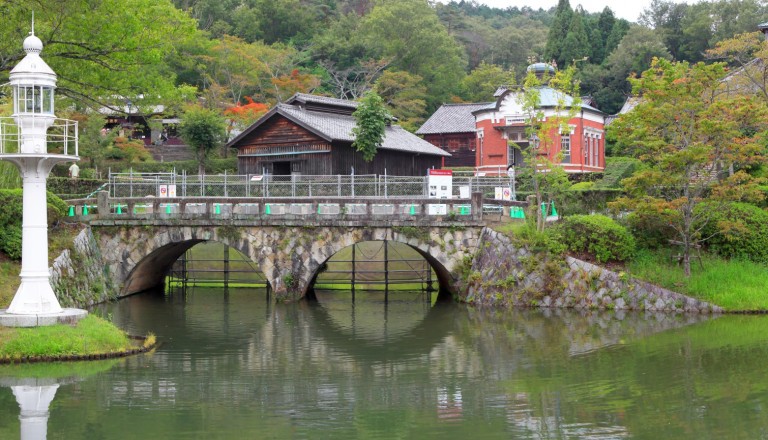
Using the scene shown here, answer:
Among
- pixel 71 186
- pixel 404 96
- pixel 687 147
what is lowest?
pixel 71 186

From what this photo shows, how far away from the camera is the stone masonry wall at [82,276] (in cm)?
2947

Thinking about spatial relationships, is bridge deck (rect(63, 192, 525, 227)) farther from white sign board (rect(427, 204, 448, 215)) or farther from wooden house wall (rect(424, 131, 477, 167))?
wooden house wall (rect(424, 131, 477, 167))

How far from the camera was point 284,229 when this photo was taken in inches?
1310

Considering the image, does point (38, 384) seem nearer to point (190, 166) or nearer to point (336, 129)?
point (336, 129)

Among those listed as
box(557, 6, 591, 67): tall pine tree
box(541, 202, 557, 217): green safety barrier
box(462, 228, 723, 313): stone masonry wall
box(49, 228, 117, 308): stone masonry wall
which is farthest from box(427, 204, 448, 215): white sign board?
box(557, 6, 591, 67): tall pine tree

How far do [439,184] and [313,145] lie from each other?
38.6 feet

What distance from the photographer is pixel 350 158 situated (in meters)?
44.5

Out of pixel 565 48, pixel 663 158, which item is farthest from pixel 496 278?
pixel 565 48

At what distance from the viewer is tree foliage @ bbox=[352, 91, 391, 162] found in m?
43.0

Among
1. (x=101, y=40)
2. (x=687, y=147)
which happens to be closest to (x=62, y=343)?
(x=101, y=40)

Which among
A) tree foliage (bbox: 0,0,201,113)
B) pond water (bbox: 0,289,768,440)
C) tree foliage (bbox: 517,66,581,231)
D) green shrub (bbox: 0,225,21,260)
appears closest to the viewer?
pond water (bbox: 0,289,768,440)

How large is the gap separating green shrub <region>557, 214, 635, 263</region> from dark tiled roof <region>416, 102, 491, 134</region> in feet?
108

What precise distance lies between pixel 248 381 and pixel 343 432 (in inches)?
205

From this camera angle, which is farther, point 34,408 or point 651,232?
point 651,232
